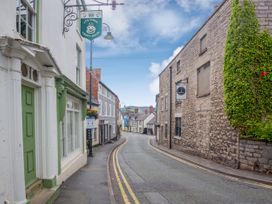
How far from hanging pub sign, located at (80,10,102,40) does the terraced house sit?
74cm

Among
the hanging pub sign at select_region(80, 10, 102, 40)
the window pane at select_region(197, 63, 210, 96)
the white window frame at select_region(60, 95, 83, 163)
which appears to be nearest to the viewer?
the white window frame at select_region(60, 95, 83, 163)

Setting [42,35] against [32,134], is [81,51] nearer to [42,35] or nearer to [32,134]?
[42,35]

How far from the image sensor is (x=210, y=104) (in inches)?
615

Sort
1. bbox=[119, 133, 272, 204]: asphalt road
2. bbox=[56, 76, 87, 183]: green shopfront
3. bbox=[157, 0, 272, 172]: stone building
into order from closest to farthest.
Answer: bbox=[119, 133, 272, 204]: asphalt road < bbox=[56, 76, 87, 183]: green shopfront < bbox=[157, 0, 272, 172]: stone building

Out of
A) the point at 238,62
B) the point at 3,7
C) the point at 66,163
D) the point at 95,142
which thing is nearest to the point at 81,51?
the point at 66,163

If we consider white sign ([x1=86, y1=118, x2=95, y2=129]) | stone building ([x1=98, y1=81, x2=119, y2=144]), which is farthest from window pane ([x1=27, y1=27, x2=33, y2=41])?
stone building ([x1=98, y1=81, x2=119, y2=144])

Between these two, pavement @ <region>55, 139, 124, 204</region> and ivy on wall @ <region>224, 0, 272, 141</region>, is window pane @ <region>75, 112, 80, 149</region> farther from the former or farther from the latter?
ivy on wall @ <region>224, 0, 272, 141</region>

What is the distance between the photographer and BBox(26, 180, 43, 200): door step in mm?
5568

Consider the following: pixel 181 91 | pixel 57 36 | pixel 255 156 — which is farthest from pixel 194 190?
pixel 181 91

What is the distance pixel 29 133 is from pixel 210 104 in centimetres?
1189

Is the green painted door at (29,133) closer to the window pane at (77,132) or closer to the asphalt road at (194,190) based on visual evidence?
the asphalt road at (194,190)

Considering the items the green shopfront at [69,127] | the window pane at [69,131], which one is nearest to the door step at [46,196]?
the green shopfront at [69,127]

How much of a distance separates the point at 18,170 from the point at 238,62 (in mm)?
10702

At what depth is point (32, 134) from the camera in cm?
624
